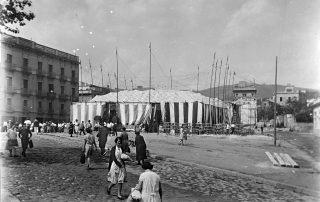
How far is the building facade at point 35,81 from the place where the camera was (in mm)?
43094

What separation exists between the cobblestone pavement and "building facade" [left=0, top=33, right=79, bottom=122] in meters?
29.2

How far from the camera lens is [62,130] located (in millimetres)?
36469

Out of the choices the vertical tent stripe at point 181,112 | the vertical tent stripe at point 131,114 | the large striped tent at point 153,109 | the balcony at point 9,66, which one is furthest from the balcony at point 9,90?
the vertical tent stripe at point 181,112

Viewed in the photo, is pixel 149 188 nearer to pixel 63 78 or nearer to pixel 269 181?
pixel 269 181

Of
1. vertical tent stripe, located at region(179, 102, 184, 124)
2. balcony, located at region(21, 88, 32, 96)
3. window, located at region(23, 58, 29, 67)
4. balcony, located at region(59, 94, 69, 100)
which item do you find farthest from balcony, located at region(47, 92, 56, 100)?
vertical tent stripe, located at region(179, 102, 184, 124)

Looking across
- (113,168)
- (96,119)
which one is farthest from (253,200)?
(96,119)

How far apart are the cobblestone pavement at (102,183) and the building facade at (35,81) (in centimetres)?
2915

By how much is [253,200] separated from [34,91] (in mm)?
42425

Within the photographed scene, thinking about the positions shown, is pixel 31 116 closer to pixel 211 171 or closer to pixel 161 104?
pixel 161 104

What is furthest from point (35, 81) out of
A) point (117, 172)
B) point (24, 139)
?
point (117, 172)

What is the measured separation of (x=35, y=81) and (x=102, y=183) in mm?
40333

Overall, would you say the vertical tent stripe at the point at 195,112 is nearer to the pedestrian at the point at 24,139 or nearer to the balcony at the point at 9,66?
the pedestrian at the point at 24,139

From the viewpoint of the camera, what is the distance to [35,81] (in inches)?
1884

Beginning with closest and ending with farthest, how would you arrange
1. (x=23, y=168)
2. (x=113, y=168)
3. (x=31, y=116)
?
1. (x=113, y=168)
2. (x=23, y=168)
3. (x=31, y=116)
